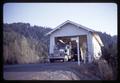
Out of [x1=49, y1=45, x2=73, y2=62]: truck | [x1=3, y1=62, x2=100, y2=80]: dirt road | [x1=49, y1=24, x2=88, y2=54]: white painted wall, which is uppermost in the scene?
[x1=49, y1=24, x2=88, y2=54]: white painted wall

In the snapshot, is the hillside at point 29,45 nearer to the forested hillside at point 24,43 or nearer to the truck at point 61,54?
the forested hillside at point 24,43

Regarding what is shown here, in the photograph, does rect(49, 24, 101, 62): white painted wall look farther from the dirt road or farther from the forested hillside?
the dirt road

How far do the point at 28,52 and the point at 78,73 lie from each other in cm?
71

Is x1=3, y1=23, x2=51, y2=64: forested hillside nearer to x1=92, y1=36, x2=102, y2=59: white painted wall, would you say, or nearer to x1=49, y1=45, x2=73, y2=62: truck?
x1=49, y1=45, x2=73, y2=62: truck

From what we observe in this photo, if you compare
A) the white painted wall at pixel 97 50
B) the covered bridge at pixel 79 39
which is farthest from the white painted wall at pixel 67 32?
the white painted wall at pixel 97 50

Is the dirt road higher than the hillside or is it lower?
lower

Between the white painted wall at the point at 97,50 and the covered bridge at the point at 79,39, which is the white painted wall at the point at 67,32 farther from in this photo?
the white painted wall at the point at 97,50

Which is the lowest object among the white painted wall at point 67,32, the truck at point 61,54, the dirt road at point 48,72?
the dirt road at point 48,72

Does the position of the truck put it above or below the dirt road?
above

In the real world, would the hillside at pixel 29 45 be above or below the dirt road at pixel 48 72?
above

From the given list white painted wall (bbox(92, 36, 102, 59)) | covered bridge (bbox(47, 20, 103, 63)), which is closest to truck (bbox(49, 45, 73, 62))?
covered bridge (bbox(47, 20, 103, 63))

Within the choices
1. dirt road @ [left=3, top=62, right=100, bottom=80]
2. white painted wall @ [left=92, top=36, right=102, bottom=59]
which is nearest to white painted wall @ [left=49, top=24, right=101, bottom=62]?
white painted wall @ [left=92, top=36, right=102, bottom=59]

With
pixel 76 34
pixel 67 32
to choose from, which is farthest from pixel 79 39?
pixel 67 32

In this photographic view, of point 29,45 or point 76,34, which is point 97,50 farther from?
point 29,45
